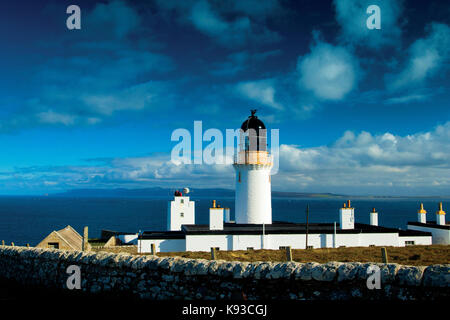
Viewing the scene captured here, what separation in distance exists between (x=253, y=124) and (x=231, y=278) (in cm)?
2215

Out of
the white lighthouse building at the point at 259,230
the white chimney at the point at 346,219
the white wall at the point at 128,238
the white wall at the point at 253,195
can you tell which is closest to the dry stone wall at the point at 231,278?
the white lighthouse building at the point at 259,230

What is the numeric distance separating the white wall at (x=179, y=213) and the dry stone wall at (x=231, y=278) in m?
23.8

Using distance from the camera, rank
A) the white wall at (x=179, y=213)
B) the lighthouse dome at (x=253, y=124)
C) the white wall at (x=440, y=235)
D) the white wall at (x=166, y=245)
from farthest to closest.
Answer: the white wall at (x=179, y=213)
the lighthouse dome at (x=253, y=124)
the white wall at (x=440, y=235)
the white wall at (x=166, y=245)

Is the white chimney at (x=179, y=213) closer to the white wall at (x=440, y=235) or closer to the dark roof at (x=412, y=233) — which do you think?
the dark roof at (x=412, y=233)

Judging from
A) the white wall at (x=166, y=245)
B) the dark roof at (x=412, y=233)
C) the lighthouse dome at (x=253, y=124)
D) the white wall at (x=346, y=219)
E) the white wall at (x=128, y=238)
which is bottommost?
the white wall at (x=128, y=238)

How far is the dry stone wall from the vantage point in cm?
765

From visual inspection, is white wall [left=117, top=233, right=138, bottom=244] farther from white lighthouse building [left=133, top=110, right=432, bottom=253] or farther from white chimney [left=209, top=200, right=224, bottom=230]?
white chimney [left=209, top=200, right=224, bottom=230]

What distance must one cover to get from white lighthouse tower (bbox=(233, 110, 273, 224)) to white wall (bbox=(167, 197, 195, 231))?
29.7 feet

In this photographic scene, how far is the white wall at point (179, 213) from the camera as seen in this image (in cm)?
3700

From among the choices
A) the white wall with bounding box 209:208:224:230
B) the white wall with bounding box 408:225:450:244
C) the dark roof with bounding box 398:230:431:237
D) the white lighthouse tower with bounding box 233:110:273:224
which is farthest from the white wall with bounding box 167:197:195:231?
the white wall with bounding box 408:225:450:244

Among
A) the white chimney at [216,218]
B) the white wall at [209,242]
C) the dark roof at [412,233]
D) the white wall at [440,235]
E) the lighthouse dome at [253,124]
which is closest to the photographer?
the white wall at [209,242]
